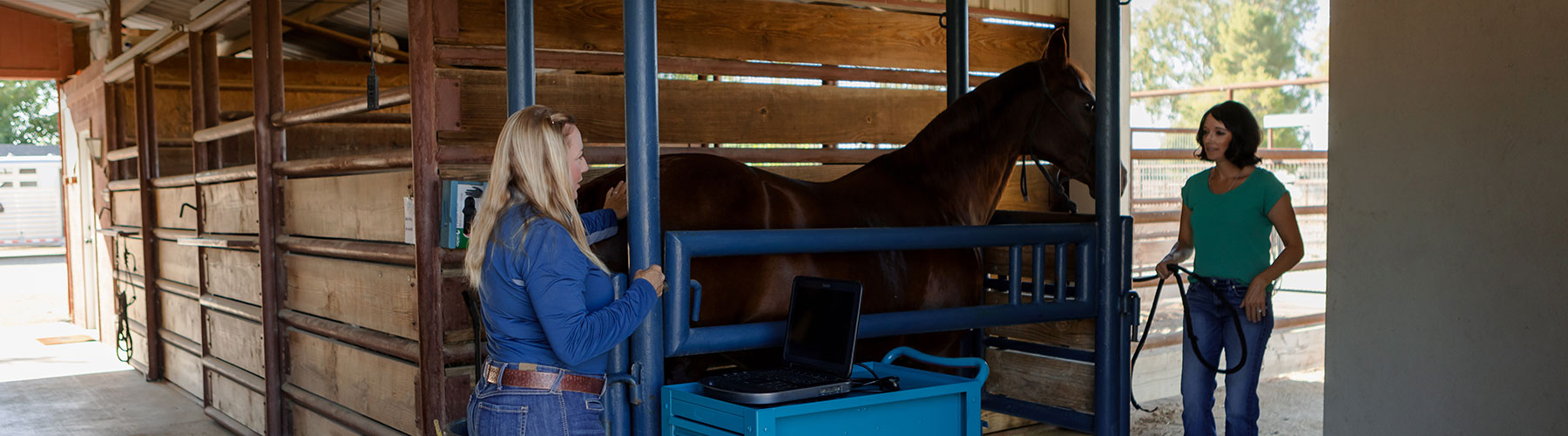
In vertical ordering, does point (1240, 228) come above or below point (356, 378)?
above

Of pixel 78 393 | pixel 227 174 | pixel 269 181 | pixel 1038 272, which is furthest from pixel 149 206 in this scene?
pixel 1038 272

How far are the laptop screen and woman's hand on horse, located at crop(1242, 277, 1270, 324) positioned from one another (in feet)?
5.07

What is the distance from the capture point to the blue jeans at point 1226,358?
3.33 meters

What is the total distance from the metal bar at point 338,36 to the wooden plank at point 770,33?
3135 millimetres

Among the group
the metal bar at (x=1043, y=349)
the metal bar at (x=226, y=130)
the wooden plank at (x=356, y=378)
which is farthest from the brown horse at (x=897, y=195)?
the metal bar at (x=226, y=130)

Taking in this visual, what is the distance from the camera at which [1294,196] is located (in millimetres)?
11445

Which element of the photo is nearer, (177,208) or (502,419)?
(502,419)

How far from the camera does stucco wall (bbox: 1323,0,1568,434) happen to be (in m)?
3.33

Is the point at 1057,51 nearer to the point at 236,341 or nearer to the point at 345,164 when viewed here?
the point at 345,164

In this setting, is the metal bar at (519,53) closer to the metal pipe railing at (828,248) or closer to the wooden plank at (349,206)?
the metal pipe railing at (828,248)

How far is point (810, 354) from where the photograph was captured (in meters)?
2.36

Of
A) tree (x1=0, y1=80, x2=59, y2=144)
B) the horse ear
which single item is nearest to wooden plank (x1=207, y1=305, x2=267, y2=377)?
the horse ear

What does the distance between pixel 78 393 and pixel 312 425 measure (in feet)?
10.7

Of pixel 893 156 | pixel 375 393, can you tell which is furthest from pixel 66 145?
pixel 893 156
